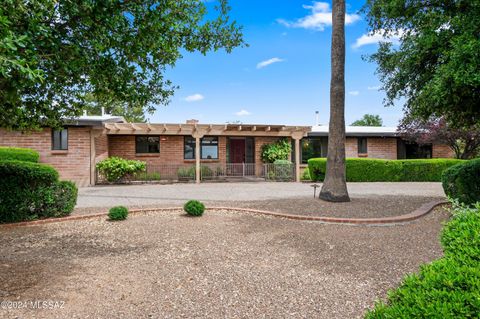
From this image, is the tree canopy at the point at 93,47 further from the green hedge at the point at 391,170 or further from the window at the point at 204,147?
the green hedge at the point at 391,170

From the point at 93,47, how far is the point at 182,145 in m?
15.3

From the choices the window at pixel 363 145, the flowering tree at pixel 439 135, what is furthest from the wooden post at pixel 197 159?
the flowering tree at pixel 439 135

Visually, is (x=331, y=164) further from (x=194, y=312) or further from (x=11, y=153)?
(x=11, y=153)

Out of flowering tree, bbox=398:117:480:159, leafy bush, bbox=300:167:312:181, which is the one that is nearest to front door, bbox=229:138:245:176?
leafy bush, bbox=300:167:312:181

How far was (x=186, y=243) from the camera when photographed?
518cm

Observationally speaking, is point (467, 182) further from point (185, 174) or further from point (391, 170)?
point (185, 174)

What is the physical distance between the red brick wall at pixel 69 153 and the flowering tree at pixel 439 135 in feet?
58.3

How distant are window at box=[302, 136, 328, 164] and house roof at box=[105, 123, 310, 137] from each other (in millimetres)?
3093

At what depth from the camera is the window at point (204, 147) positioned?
19.2 m

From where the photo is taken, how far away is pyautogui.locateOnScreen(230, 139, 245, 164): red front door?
66.9 feet

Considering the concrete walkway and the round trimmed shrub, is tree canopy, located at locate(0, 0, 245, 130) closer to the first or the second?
the round trimmed shrub

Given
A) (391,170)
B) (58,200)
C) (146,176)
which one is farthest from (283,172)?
(58,200)

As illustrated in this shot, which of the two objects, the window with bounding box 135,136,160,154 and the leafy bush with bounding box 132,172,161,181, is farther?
the window with bounding box 135,136,160,154

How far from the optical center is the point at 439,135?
18.3 metres
